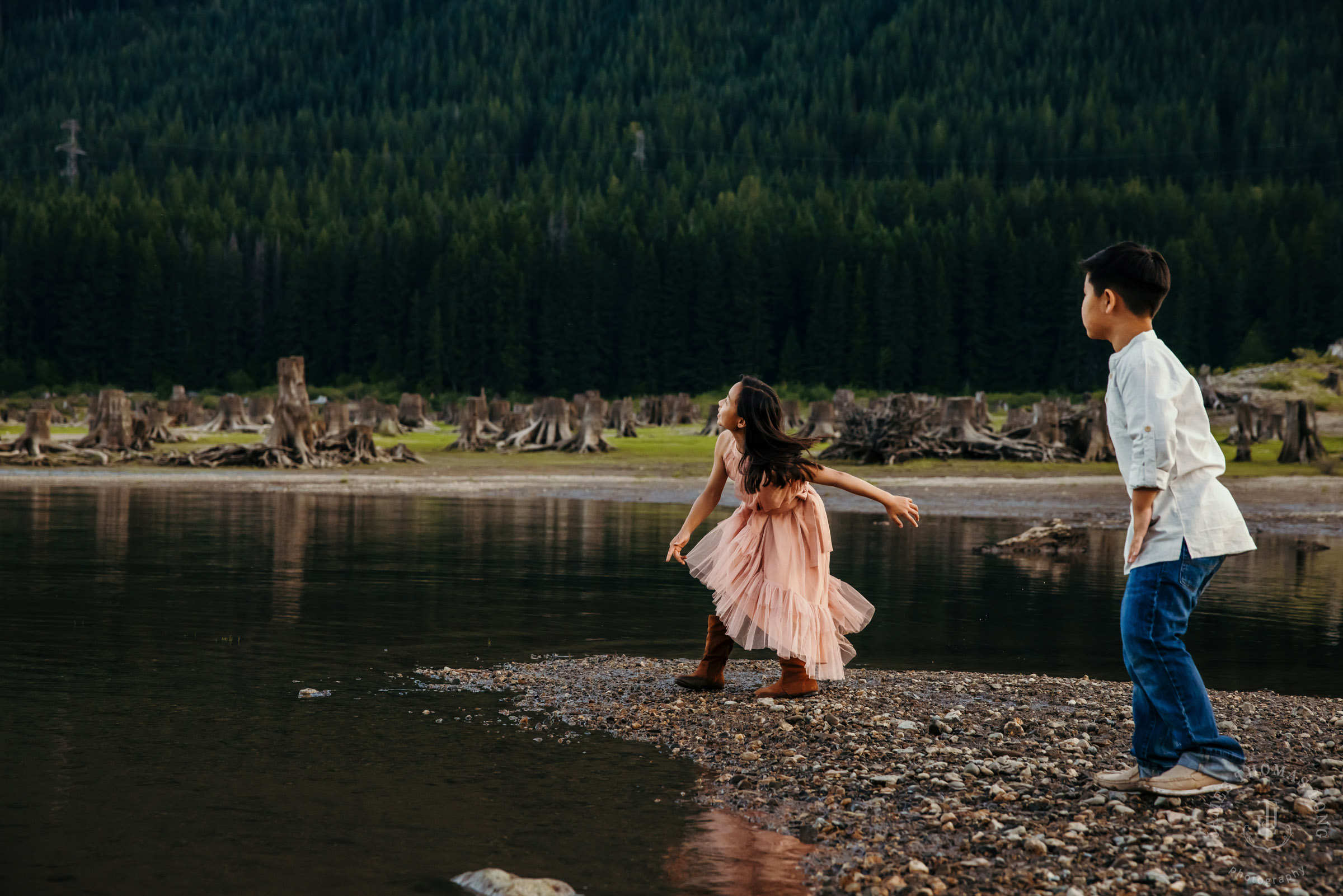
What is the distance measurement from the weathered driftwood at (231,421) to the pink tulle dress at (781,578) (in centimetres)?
4359

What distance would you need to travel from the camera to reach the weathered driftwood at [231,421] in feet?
161

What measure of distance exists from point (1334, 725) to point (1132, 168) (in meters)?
147

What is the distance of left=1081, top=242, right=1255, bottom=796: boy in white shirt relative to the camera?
5480 millimetres

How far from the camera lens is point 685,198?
14050 centimetres

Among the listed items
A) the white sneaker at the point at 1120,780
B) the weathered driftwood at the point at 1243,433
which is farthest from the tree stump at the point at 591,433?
the white sneaker at the point at 1120,780

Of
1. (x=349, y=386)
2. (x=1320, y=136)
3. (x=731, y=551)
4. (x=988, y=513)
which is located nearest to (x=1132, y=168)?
(x=1320, y=136)

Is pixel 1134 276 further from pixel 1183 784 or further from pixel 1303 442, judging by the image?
pixel 1303 442

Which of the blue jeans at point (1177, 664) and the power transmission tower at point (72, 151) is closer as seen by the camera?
the blue jeans at point (1177, 664)

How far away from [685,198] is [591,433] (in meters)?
104

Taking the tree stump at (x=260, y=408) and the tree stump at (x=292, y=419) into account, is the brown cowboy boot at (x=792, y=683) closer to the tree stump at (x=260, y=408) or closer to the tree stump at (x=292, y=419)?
the tree stump at (x=292, y=419)

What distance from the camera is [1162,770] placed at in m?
5.66

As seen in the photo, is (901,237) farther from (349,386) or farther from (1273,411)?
(1273,411)

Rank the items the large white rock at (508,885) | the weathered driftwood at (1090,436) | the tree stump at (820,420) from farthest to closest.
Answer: the tree stump at (820,420) < the weathered driftwood at (1090,436) < the large white rock at (508,885)

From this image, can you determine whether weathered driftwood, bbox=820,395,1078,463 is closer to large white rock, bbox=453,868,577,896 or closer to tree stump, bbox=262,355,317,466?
tree stump, bbox=262,355,317,466
